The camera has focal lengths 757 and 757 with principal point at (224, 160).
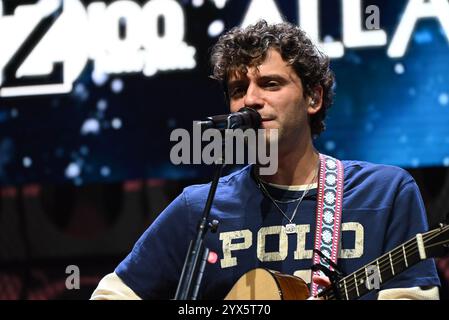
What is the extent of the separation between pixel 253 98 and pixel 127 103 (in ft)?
5.33

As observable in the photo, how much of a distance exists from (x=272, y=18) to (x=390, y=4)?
0.60 m

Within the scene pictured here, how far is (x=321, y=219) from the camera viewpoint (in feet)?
8.80

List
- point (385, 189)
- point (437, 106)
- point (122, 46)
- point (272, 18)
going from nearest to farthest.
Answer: point (385, 189) → point (437, 106) → point (272, 18) → point (122, 46)

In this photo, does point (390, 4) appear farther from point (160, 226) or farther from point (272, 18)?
point (160, 226)

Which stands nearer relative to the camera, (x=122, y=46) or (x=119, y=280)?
(x=119, y=280)

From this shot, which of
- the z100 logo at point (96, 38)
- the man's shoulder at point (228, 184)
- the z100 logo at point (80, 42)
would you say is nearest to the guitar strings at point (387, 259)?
the man's shoulder at point (228, 184)

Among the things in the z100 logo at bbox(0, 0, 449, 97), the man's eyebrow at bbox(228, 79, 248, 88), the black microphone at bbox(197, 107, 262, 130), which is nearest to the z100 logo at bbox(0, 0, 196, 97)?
the z100 logo at bbox(0, 0, 449, 97)

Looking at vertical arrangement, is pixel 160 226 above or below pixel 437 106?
below

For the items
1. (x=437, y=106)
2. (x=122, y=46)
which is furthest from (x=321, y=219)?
(x=122, y=46)

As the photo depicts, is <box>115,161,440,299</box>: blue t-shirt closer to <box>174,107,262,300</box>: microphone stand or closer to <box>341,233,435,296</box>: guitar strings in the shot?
<box>341,233,435,296</box>: guitar strings

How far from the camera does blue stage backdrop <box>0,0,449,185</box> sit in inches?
145
